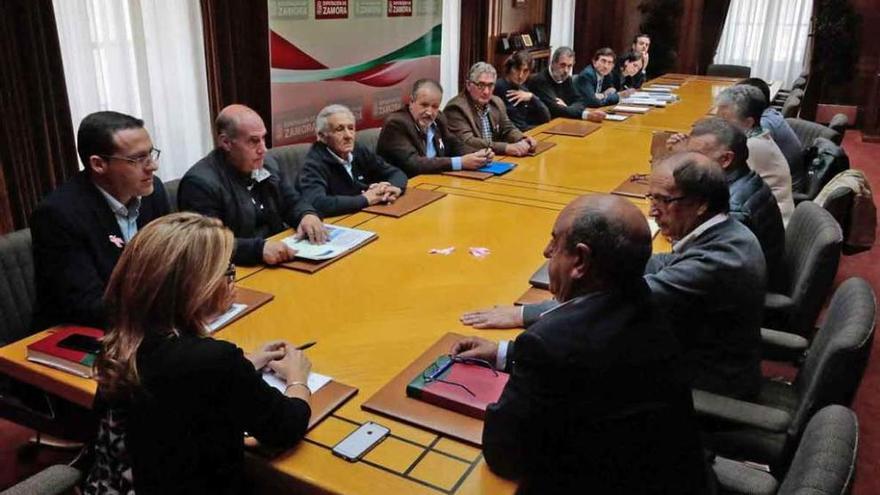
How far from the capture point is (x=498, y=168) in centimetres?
391

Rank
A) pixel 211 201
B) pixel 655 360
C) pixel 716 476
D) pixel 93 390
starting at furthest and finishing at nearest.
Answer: pixel 211 201 → pixel 93 390 → pixel 716 476 → pixel 655 360

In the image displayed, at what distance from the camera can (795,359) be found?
7.39ft

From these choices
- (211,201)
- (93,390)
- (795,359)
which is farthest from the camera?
(211,201)

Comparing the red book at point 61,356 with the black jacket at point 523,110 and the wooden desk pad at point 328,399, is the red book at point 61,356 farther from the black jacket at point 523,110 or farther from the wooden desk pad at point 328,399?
the black jacket at point 523,110

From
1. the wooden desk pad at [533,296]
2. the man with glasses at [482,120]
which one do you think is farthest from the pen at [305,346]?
the man with glasses at [482,120]

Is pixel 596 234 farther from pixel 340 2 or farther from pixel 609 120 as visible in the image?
pixel 609 120

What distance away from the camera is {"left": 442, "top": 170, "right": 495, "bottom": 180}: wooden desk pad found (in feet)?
12.3

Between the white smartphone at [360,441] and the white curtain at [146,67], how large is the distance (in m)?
2.77

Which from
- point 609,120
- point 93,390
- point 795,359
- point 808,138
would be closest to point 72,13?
A: point 93,390

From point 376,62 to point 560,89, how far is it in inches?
69.8

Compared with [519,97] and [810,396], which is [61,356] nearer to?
[810,396]

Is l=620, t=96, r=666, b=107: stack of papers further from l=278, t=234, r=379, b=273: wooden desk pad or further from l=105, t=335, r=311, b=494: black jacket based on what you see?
l=105, t=335, r=311, b=494: black jacket

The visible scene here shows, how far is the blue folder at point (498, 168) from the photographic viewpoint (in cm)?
385

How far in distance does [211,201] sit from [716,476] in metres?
1.97
